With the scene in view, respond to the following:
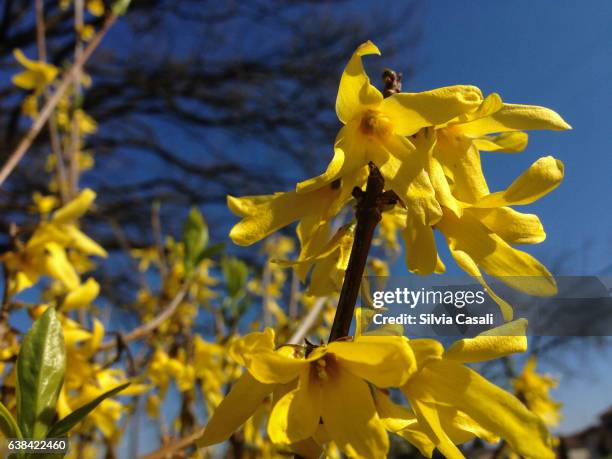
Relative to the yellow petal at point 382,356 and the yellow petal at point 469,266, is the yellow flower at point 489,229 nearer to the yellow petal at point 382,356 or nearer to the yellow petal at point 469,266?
the yellow petal at point 469,266

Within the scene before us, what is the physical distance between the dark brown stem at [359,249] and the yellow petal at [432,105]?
7 cm

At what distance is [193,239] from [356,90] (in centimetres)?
104

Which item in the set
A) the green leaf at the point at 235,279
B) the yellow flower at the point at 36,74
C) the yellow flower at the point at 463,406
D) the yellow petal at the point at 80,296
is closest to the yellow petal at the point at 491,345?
the yellow flower at the point at 463,406

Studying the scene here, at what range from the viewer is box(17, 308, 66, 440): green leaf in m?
0.55

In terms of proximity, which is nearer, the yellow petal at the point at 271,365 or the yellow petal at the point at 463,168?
the yellow petal at the point at 271,365

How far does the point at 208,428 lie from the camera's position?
0.45 m

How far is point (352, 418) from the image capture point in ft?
1.49

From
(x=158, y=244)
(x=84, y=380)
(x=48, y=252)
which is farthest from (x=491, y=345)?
(x=158, y=244)

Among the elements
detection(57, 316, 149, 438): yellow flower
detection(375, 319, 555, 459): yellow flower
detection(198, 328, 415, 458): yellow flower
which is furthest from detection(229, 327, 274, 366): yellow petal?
detection(57, 316, 149, 438): yellow flower

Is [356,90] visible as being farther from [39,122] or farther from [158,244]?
[158,244]

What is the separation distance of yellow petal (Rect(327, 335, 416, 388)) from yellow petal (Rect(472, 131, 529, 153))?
279 mm

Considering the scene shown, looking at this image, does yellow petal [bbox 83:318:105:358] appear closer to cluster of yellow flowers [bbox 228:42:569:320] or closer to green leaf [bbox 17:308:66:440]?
green leaf [bbox 17:308:66:440]

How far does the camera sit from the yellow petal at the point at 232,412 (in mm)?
446

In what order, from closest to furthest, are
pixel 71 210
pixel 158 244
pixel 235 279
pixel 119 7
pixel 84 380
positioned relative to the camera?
pixel 84 380 < pixel 71 210 < pixel 119 7 < pixel 235 279 < pixel 158 244
